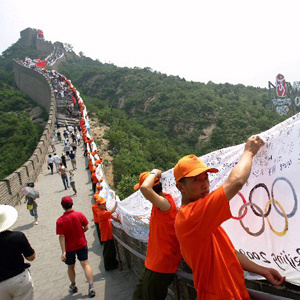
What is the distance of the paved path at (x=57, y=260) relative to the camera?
507 cm

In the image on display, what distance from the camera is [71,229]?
4.68 m

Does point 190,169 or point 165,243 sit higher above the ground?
point 190,169

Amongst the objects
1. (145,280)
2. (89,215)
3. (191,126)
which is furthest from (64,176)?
(191,126)

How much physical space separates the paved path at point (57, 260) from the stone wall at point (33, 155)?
0.78 m

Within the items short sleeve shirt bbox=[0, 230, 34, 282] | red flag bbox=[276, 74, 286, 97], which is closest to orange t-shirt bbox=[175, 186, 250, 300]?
short sleeve shirt bbox=[0, 230, 34, 282]

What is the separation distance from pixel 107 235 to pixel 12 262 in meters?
2.46

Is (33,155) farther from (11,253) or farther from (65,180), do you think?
(11,253)

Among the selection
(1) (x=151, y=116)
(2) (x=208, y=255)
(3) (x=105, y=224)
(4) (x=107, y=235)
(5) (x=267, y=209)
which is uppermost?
(1) (x=151, y=116)

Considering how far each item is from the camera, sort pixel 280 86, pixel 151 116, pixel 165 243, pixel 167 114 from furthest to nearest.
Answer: pixel 151 116
pixel 167 114
pixel 280 86
pixel 165 243

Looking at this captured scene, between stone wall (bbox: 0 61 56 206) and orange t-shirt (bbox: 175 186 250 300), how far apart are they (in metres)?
11.7

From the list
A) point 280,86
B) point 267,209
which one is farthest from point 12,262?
point 280,86

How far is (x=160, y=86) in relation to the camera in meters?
55.2

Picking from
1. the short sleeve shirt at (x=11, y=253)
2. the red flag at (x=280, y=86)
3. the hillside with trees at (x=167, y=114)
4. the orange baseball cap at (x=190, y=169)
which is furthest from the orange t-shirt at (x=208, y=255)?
the red flag at (x=280, y=86)

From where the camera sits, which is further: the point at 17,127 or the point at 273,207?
the point at 17,127
